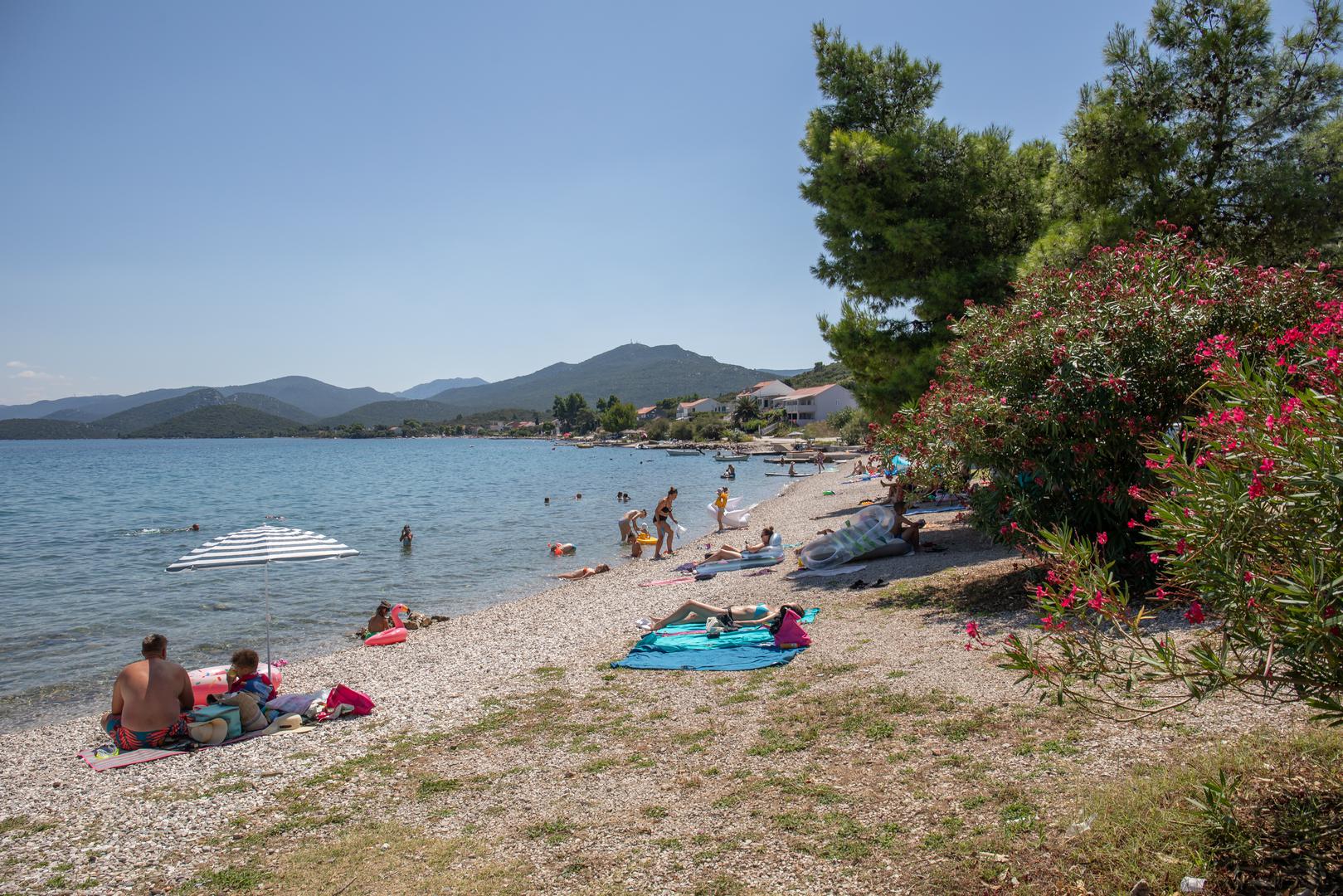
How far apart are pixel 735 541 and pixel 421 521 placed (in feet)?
61.2

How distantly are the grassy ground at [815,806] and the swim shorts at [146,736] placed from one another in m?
1.75

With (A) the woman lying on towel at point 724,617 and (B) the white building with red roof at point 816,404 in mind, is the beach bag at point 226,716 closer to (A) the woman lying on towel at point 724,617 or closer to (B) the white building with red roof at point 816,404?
(A) the woman lying on towel at point 724,617

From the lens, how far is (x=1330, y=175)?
1261 centimetres

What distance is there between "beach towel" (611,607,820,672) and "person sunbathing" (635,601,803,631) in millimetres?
169

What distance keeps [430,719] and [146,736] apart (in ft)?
9.67

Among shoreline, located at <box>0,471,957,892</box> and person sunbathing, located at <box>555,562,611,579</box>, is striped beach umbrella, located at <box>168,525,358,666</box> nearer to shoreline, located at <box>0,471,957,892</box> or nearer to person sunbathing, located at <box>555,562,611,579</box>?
shoreline, located at <box>0,471,957,892</box>

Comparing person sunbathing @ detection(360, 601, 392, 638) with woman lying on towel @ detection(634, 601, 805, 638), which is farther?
person sunbathing @ detection(360, 601, 392, 638)

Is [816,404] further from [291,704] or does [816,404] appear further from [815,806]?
[815,806]

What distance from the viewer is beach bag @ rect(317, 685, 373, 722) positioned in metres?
8.60

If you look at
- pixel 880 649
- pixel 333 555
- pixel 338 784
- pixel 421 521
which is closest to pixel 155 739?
pixel 338 784

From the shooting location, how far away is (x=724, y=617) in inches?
428

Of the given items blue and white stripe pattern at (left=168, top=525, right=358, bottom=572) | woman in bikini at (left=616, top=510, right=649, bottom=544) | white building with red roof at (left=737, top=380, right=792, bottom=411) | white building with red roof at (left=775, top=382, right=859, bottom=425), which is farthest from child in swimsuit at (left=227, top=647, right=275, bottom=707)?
white building with red roof at (left=737, top=380, right=792, bottom=411)

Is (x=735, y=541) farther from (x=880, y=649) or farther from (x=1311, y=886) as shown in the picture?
(x=1311, y=886)

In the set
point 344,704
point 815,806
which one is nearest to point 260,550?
point 344,704
